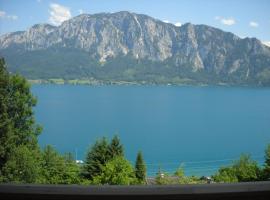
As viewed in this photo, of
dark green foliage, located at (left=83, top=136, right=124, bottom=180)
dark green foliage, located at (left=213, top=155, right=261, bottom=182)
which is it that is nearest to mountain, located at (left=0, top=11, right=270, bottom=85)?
dark green foliage, located at (left=213, top=155, right=261, bottom=182)

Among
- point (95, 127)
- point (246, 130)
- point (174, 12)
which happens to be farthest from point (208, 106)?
point (174, 12)

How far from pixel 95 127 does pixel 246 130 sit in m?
12.9

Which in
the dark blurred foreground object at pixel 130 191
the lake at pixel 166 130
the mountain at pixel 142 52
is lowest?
the lake at pixel 166 130

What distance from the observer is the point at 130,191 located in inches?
27.7

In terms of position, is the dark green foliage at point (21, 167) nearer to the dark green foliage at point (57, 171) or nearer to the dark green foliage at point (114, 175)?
the dark green foliage at point (57, 171)

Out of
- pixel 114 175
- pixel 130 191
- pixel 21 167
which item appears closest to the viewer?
pixel 130 191

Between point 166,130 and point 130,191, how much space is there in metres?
31.5

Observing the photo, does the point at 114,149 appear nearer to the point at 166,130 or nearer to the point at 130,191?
the point at 130,191

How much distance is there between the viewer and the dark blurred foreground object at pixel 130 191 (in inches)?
27.3

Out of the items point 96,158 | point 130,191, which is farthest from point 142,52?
point 130,191

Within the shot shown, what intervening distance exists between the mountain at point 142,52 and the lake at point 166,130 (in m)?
40.3

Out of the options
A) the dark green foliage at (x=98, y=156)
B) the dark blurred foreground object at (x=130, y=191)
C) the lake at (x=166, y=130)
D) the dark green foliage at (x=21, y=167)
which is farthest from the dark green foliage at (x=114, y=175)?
the lake at (x=166, y=130)

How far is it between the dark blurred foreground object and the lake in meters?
15.0

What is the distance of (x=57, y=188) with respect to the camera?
702 mm
